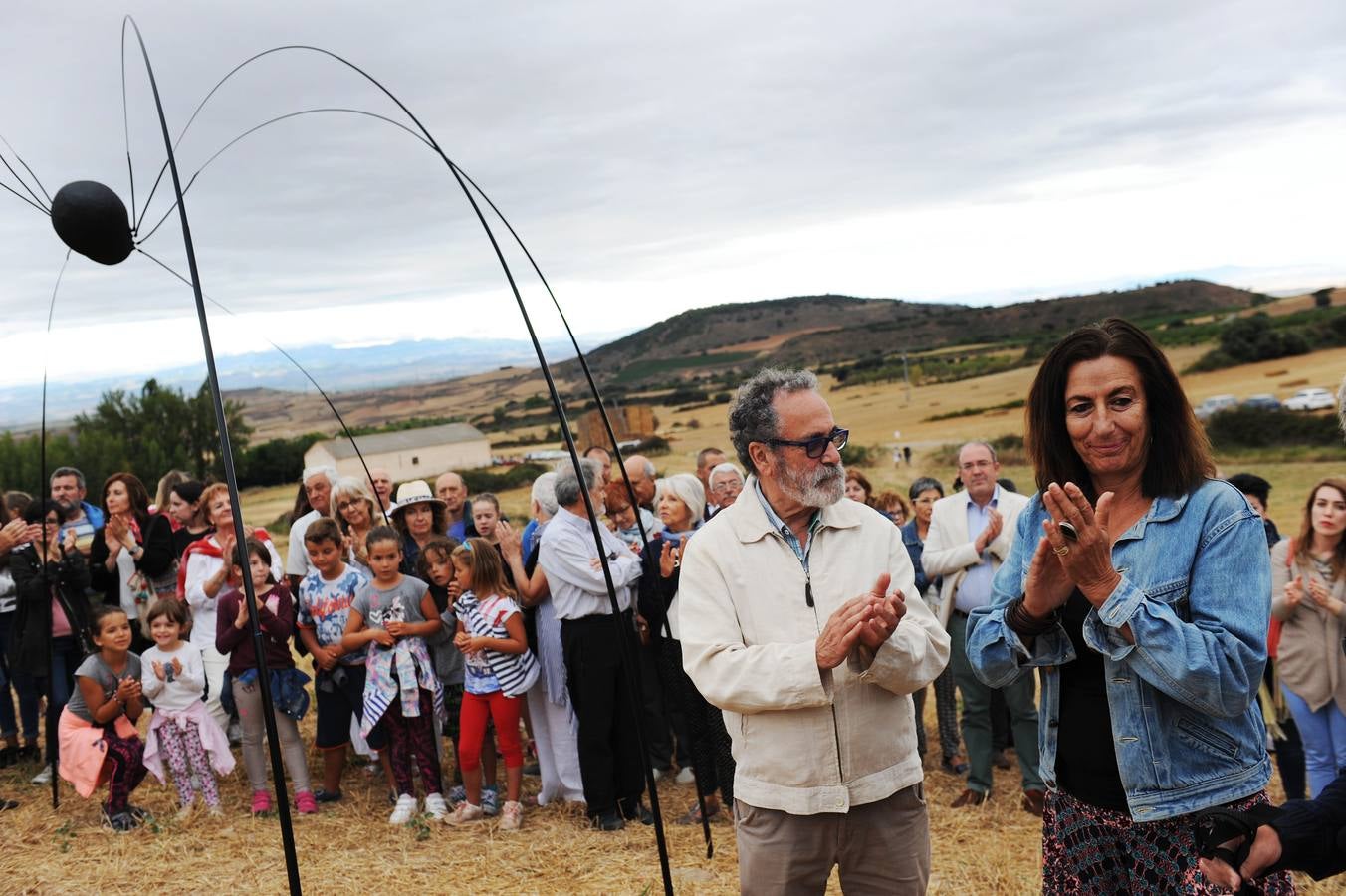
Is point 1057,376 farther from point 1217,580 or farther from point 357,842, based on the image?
point 357,842

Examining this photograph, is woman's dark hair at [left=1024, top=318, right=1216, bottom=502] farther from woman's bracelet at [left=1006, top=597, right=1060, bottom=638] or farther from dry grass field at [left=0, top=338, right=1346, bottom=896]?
dry grass field at [left=0, top=338, right=1346, bottom=896]

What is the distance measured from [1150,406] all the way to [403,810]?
5.02 meters

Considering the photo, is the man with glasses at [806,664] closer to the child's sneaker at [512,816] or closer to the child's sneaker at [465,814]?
the child's sneaker at [512,816]

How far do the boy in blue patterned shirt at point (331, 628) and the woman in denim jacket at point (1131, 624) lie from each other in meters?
4.44

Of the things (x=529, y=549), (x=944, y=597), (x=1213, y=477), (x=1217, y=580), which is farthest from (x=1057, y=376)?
(x=529, y=549)

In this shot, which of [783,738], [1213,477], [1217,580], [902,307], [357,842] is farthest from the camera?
[902,307]

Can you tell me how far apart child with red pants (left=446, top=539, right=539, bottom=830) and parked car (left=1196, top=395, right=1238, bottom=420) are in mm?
26991

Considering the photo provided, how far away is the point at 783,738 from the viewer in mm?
2781

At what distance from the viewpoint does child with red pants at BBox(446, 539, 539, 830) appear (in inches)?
228

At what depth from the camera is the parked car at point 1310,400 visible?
26.9 meters

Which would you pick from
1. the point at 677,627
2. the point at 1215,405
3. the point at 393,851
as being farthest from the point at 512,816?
the point at 1215,405

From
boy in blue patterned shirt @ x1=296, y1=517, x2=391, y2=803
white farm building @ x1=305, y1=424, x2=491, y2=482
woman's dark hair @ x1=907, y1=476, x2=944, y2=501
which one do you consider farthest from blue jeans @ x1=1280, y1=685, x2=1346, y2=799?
white farm building @ x1=305, y1=424, x2=491, y2=482

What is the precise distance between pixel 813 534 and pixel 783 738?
596 millimetres

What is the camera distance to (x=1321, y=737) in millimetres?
4773
